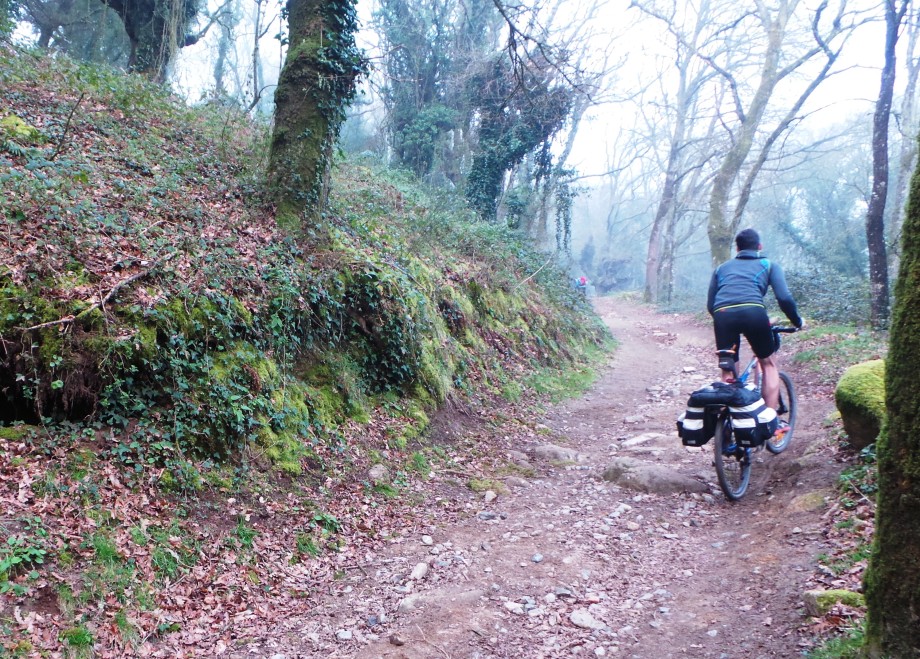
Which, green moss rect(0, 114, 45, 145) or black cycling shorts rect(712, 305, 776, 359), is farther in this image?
green moss rect(0, 114, 45, 145)

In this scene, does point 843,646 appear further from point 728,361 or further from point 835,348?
point 835,348

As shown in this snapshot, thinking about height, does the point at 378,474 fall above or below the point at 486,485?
above

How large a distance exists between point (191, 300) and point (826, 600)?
17.4 ft

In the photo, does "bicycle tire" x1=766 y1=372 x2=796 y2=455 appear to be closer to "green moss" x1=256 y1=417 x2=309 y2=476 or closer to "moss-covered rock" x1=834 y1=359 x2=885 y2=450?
"moss-covered rock" x1=834 y1=359 x2=885 y2=450

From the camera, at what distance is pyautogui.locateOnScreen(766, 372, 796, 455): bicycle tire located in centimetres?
586

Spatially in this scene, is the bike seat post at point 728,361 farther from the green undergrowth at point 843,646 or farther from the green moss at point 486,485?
the green undergrowth at point 843,646

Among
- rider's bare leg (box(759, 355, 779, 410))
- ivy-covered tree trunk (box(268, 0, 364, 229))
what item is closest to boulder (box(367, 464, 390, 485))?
ivy-covered tree trunk (box(268, 0, 364, 229))

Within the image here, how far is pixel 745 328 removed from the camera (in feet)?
18.2

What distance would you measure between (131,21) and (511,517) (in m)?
15.9

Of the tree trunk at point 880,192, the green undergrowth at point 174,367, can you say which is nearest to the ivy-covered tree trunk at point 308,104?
the green undergrowth at point 174,367

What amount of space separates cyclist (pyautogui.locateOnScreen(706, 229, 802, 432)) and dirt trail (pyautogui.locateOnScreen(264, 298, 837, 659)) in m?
1.08

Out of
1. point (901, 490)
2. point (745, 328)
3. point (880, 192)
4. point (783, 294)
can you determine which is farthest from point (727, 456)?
point (880, 192)

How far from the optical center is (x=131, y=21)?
14.0 m

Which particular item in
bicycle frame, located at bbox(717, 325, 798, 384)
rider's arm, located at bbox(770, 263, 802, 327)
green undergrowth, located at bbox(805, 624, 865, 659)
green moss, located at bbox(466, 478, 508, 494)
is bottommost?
green moss, located at bbox(466, 478, 508, 494)
